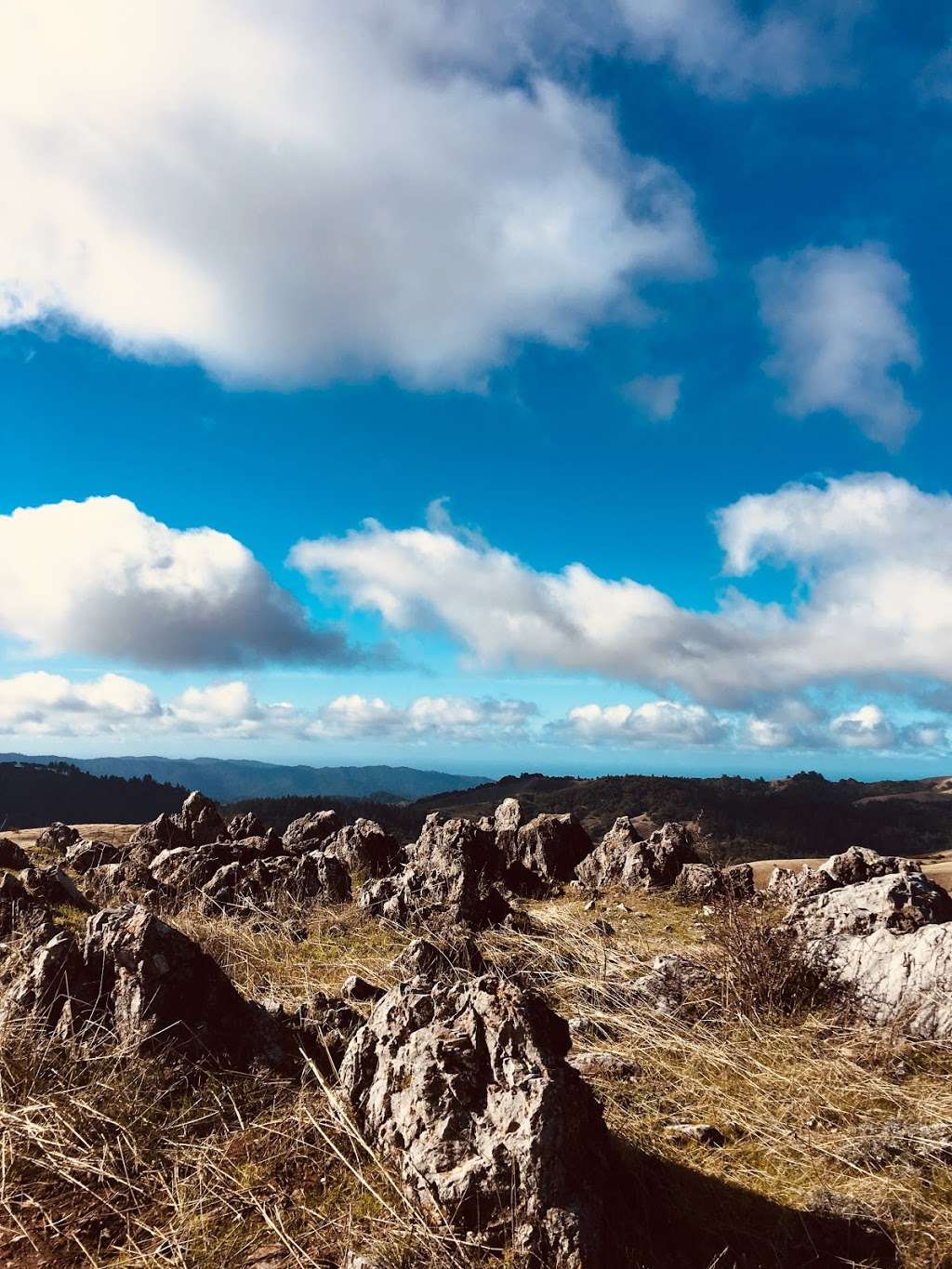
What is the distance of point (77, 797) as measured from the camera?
136 meters

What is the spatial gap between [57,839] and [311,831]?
27.6 ft

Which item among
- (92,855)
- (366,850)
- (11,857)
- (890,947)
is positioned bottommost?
(92,855)

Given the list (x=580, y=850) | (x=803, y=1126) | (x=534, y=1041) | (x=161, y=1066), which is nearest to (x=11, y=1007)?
(x=161, y=1066)

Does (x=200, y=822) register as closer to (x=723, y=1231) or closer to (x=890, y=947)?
(x=890, y=947)

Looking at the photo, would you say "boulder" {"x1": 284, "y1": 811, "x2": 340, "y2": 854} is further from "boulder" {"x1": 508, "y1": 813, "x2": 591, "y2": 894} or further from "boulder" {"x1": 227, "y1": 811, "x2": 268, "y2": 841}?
"boulder" {"x1": 508, "y1": 813, "x2": 591, "y2": 894}

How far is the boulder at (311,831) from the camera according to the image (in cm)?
2218

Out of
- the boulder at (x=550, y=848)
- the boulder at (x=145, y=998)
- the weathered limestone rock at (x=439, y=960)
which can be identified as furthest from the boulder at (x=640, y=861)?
the boulder at (x=145, y=998)

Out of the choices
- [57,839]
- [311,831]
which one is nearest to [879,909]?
[311,831]

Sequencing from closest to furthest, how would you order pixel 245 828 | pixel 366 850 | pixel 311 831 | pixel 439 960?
1. pixel 439 960
2. pixel 366 850
3. pixel 245 828
4. pixel 311 831

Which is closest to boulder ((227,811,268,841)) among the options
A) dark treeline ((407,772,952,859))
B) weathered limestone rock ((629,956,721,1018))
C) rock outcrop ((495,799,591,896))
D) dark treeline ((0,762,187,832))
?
rock outcrop ((495,799,591,896))

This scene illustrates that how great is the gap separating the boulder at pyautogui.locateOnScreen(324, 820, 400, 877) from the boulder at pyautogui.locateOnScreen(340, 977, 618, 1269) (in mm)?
13970

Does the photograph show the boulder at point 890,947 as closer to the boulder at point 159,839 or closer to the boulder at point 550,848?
the boulder at point 550,848

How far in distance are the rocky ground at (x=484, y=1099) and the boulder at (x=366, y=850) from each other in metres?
8.39

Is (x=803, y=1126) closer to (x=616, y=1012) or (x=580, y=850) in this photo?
(x=616, y=1012)
